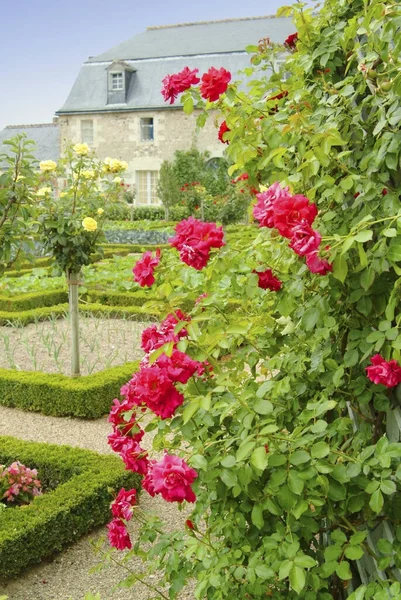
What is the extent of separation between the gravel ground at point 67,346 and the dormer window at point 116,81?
20042mm

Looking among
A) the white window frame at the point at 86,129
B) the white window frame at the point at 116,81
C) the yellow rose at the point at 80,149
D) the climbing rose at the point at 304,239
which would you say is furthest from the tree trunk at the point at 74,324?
the white window frame at the point at 116,81

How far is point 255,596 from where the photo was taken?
192 centimetres

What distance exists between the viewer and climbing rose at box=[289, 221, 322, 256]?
5.16 feet

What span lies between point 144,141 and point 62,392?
21040 millimetres

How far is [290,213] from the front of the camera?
Result: 162cm

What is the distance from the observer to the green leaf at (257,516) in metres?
1.80

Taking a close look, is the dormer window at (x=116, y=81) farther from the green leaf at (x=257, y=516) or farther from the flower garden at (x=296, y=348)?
the green leaf at (x=257, y=516)

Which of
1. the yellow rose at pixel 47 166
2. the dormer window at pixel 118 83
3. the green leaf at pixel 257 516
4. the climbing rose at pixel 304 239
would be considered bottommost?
the green leaf at pixel 257 516

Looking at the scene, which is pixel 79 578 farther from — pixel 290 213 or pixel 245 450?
pixel 290 213

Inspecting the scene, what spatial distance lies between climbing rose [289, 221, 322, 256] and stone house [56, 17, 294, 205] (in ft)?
75.1

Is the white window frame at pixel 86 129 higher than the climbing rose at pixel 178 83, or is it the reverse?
the climbing rose at pixel 178 83

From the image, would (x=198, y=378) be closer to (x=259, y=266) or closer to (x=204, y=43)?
(x=259, y=266)

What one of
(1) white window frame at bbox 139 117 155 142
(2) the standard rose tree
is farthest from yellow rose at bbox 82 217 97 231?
(1) white window frame at bbox 139 117 155 142

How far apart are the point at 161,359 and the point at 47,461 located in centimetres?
246
